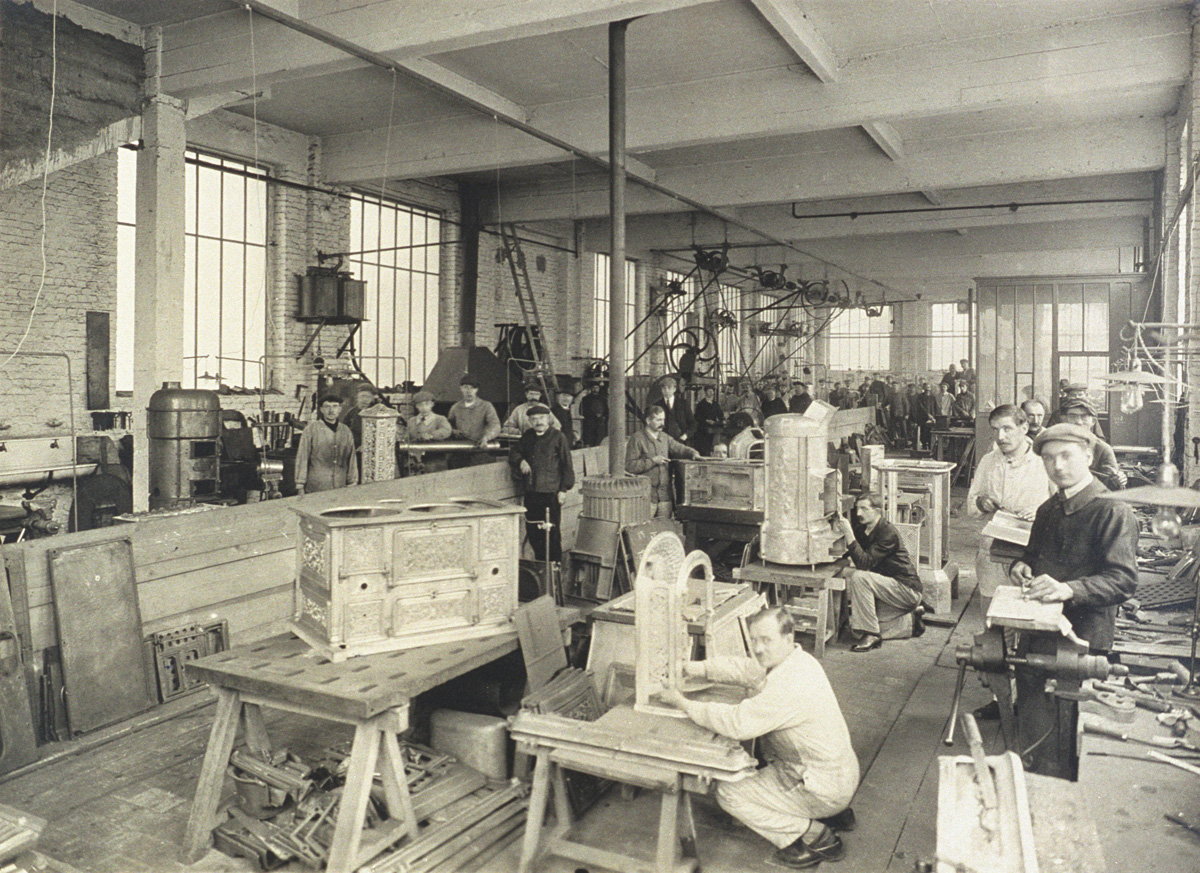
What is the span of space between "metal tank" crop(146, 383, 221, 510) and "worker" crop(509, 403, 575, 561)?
246 centimetres

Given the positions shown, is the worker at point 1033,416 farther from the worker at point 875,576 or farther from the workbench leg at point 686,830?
the workbench leg at point 686,830

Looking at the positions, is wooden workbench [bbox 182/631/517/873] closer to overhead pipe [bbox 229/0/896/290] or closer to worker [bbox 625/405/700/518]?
overhead pipe [bbox 229/0/896/290]

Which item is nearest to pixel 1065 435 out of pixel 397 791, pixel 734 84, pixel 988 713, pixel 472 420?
pixel 988 713

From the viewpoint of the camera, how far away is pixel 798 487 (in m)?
6.20

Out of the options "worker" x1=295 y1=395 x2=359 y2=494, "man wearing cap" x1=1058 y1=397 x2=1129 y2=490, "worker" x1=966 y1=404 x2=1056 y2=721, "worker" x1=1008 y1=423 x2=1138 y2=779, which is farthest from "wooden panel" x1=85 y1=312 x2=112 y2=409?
"man wearing cap" x1=1058 y1=397 x2=1129 y2=490

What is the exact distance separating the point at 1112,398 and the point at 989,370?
6.25 feet

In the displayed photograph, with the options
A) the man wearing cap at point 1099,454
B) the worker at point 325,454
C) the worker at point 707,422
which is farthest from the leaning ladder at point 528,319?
the man wearing cap at point 1099,454

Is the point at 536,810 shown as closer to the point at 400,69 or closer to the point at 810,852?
the point at 810,852

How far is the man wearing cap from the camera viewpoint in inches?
242

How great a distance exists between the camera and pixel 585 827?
390cm

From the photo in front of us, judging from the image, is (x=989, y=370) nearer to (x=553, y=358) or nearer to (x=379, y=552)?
(x=553, y=358)

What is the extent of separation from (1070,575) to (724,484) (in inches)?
155

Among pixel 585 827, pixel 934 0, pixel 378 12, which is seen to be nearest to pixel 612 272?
pixel 378 12

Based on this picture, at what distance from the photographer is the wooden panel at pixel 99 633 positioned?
4.64 metres
